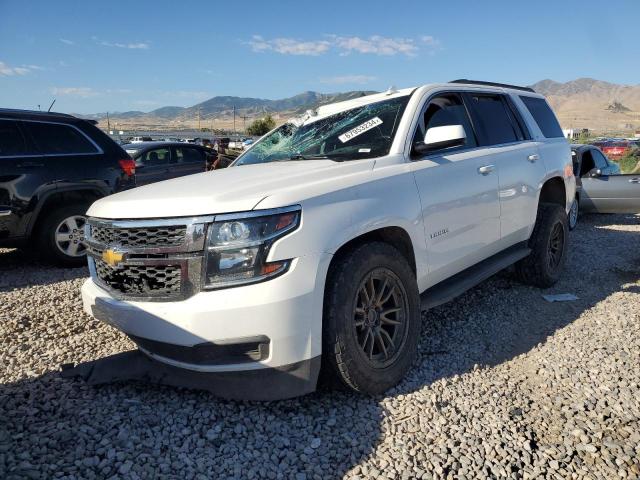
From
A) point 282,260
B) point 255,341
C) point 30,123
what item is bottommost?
point 255,341

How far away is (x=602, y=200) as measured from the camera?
29.3ft

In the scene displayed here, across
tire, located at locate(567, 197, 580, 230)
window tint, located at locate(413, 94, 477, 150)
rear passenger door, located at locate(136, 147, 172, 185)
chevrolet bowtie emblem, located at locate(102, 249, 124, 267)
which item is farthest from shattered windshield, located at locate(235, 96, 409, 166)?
rear passenger door, located at locate(136, 147, 172, 185)

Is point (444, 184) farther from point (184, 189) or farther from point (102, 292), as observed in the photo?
point (102, 292)

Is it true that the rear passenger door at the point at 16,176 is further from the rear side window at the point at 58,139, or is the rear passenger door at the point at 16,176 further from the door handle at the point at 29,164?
the rear side window at the point at 58,139

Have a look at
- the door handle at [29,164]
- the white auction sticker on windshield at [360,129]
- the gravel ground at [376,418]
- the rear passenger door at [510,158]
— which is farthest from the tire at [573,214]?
the door handle at [29,164]

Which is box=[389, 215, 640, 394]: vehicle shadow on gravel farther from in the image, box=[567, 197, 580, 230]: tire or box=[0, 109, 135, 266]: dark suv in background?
box=[0, 109, 135, 266]: dark suv in background

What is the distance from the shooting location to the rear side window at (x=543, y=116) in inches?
209

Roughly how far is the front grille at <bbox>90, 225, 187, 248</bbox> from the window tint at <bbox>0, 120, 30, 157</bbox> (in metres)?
3.57

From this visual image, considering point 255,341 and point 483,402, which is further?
point 483,402

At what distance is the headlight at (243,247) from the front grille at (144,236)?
0.19m

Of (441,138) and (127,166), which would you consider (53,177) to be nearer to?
(127,166)

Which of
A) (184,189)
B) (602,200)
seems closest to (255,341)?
(184,189)

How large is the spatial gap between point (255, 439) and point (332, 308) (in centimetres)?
79

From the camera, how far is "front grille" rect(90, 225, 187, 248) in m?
2.50
